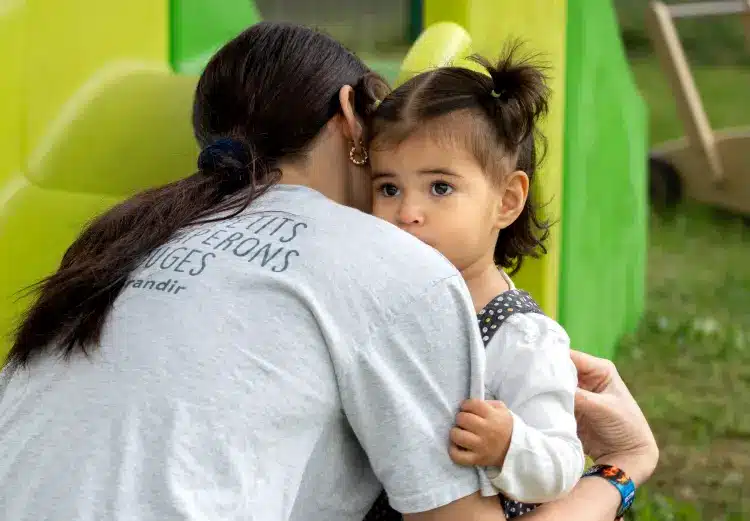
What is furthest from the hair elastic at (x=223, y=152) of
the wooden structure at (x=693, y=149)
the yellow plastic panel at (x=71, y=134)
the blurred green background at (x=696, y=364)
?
the wooden structure at (x=693, y=149)

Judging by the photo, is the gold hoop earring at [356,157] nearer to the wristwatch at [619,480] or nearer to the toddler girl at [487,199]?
the toddler girl at [487,199]

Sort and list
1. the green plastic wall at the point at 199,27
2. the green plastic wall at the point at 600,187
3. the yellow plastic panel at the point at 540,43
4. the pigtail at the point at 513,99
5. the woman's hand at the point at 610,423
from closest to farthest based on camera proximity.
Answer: the pigtail at the point at 513,99 → the woman's hand at the point at 610,423 → the yellow plastic panel at the point at 540,43 → the green plastic wall at the point at 199,27 → the green plastic wall at the point at 600,187

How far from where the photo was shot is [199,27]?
10.9 feet

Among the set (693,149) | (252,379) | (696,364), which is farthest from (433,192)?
(693,149)

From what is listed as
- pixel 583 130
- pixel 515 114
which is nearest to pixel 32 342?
pixel 515 114

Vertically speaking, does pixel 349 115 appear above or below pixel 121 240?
above

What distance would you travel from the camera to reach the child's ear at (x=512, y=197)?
2.08 m

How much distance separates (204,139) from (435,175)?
0.40 meters

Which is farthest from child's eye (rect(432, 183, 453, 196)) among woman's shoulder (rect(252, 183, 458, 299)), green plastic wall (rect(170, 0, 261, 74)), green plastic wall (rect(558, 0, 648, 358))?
green plastic wall (rect(170, 0, 261, 74))

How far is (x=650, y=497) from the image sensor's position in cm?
364

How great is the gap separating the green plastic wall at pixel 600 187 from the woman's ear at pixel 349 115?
1.47 m

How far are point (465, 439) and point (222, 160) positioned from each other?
1.88 ft

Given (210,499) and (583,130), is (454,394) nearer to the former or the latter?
(210,499)

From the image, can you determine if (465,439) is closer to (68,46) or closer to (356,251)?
(356,251)
